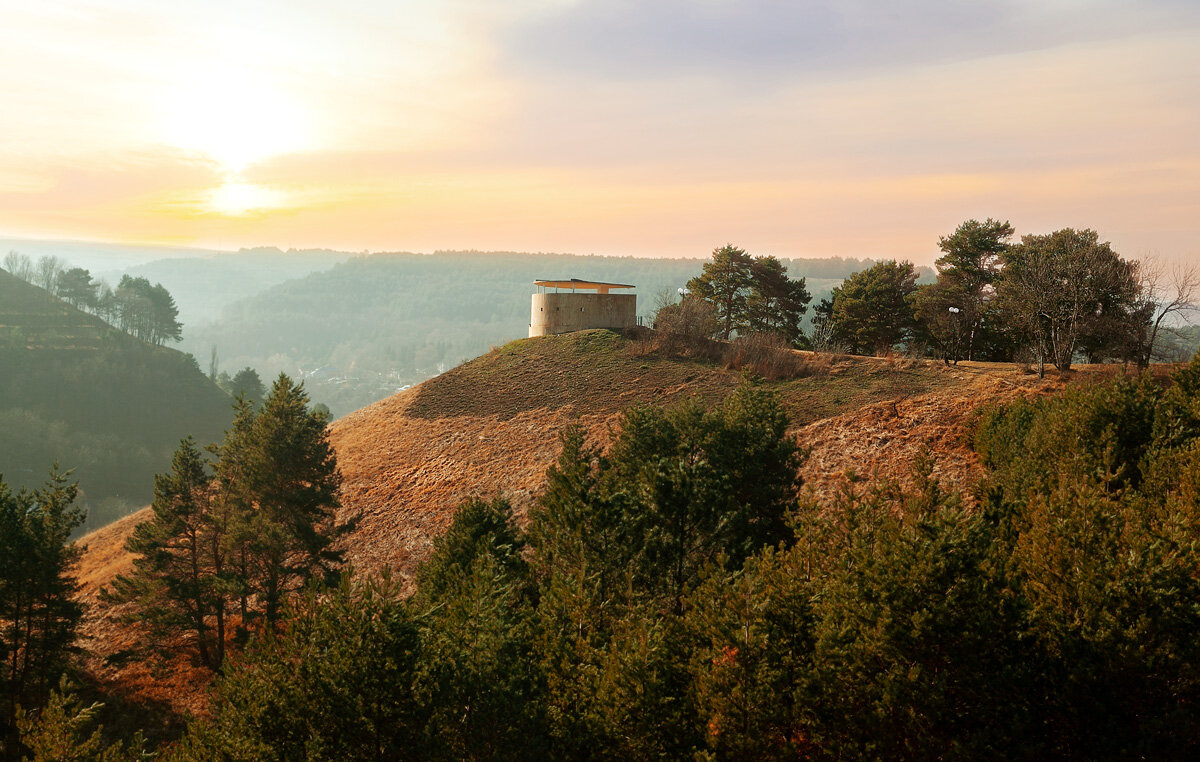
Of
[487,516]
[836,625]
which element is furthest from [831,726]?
[487,516]

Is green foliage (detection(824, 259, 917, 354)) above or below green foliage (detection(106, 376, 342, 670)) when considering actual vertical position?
above

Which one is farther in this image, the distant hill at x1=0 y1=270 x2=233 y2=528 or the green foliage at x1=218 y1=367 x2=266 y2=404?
the green foliage at x1=218 y1=367 x2=266 y2=404

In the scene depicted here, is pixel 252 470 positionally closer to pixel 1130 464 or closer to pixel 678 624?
pixel 678 624

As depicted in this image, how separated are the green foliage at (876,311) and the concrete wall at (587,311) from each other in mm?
14459

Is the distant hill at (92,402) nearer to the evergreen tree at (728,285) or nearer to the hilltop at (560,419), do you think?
the hilltop at (560,419)

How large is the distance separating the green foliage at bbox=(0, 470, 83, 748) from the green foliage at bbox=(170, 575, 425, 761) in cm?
1258

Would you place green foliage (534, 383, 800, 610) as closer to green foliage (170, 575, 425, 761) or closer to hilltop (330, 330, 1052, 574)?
hilltop (330, 330, 1052, 574)

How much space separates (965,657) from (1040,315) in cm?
2895

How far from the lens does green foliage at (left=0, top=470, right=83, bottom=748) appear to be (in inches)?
738

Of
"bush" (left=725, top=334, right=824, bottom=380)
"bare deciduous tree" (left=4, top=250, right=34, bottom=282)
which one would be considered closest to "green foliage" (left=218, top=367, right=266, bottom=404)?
"bare deciduous tree" (left=4, top=250, right=34, bottom=282)

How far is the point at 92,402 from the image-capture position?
9400cm

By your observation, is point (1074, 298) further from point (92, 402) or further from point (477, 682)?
point (92, 402)

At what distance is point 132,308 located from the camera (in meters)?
114

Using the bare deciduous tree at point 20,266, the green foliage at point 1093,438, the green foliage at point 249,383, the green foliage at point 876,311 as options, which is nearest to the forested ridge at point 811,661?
the green foliage at point 1093,438
